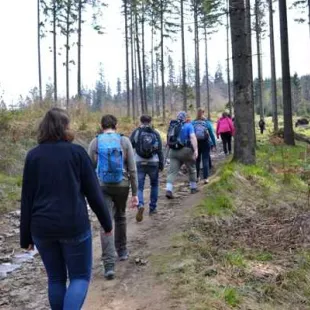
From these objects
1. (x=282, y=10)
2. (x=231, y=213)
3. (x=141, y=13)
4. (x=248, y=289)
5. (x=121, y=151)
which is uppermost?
(x=141, y=13)

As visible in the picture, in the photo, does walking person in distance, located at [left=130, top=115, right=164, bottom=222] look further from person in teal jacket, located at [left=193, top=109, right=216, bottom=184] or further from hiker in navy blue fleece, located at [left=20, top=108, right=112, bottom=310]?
hiker in navy blue fleece, located at [left=20, top=108, right=112, bottom=310]

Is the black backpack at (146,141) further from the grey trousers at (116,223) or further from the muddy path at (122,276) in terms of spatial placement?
the grey trousers at (116,223)

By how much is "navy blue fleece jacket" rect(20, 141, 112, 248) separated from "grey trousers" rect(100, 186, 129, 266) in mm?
1826

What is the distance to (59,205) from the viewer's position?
3.62 meters

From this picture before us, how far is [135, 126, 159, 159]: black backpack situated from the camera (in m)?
7.91

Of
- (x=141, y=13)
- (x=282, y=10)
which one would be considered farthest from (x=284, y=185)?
(x=141, y=13)

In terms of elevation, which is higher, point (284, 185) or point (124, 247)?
point (284, 185)

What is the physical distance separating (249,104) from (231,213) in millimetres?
4014

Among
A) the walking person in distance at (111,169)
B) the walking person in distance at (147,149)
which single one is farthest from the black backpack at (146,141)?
the walking person in distance at (111,169)

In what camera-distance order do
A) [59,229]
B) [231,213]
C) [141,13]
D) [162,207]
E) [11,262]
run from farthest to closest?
1. [141,13]
2. [162,207]
3. [231,213]
4. [11,262]
5. [59,229]

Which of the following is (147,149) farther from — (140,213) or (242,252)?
(242,252)

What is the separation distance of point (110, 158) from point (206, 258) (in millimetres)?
1656

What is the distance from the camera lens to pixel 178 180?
1251 cm

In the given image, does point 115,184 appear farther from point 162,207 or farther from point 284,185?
point 284,185
